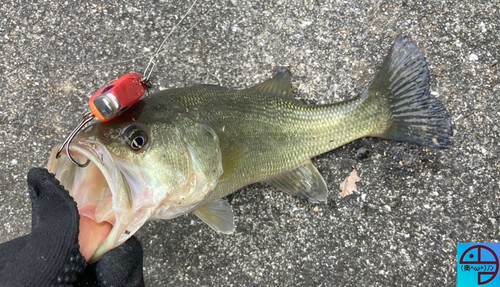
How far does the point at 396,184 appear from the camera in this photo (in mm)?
2637

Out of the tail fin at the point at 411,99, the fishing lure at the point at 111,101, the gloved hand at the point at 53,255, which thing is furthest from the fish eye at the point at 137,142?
the tail fin at the point at 411,99

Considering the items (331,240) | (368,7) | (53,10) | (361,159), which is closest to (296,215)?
(331,240)

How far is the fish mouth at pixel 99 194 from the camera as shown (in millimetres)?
1542

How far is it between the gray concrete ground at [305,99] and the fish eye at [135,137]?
1189mm

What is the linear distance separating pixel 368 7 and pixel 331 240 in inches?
75.4

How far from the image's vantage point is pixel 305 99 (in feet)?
9.05

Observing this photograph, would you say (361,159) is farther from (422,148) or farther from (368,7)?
(368,7)

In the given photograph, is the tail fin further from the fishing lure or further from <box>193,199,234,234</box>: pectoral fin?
the fishing lure

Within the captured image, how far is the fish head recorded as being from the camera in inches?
62.3

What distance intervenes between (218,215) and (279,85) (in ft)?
3.44

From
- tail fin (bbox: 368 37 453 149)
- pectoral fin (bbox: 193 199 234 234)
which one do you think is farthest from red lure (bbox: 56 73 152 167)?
tail fin (bbox: 368 37 453 149)

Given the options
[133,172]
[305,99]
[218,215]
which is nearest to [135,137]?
[133,172]

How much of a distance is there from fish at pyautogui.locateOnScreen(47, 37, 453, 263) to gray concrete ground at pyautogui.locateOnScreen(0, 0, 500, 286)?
0.90 ft

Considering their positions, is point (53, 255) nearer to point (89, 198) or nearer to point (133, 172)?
point (89, 198)
